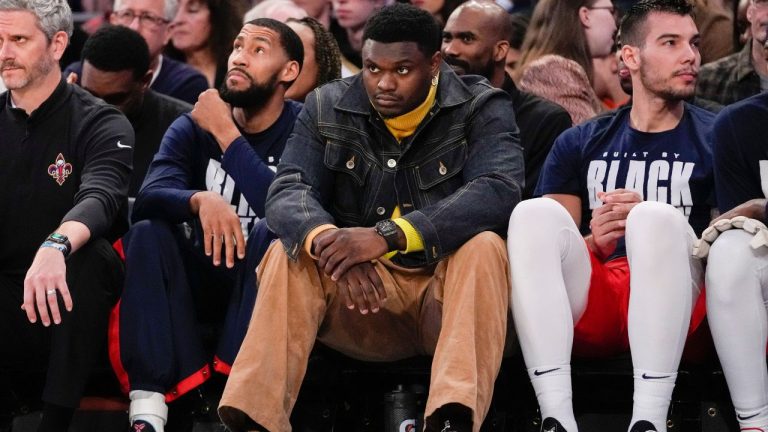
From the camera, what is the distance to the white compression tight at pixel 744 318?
3.71 meters

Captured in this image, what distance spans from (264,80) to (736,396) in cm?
203

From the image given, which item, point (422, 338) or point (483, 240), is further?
point (422, 338)

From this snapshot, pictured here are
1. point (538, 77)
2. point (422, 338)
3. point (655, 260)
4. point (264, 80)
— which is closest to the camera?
point (655, 260)

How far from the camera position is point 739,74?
207 inches

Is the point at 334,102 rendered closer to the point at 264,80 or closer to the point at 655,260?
the point at 264,80

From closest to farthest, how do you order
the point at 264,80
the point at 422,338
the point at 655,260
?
the point at 655,260, the point at 422,338, the point at 264,80

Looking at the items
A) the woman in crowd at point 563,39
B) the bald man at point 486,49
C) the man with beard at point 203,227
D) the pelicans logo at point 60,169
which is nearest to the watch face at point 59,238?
the man with beard at point 203,227

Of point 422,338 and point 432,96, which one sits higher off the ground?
point 432,96

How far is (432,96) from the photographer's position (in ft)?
13.7

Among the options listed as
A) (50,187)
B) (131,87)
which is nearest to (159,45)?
(131,87)

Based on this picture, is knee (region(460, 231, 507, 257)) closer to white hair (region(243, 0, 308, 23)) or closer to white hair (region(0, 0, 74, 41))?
white hair (region(0, 0, 74, 41))

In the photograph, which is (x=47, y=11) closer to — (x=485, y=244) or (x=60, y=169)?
(x=60, y=169)

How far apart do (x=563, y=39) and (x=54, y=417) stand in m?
2.87

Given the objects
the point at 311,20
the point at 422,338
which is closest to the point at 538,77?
the point at 311,20
